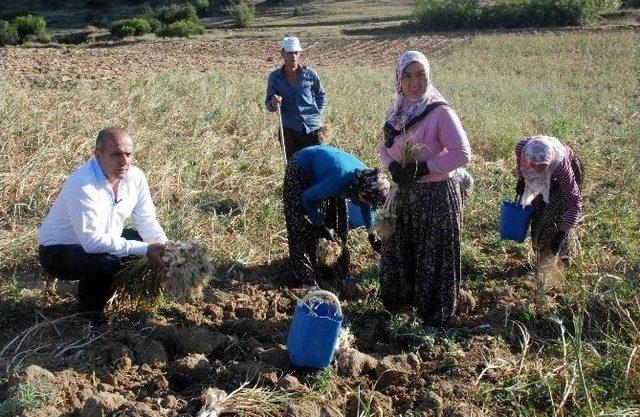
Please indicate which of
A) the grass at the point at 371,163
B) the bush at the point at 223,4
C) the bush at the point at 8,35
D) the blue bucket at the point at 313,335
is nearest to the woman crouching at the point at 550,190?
the grass at the point at 371,163

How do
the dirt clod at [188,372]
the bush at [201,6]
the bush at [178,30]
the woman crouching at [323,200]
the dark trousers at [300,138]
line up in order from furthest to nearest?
1. the bush at [201,6]
2. the bush at [178,30]
3. the dark trousers at [300,138]
4. the woman crouching at [323,200]
5. the dirt clod at [188,372]

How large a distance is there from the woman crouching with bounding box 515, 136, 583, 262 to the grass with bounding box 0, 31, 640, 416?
0.82 feet

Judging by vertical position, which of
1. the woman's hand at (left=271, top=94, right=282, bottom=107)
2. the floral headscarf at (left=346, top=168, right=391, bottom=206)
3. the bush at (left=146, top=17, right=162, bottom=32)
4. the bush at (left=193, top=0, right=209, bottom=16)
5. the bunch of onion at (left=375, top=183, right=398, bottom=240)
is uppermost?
the bush at (left=193, top=0, right=209, bottom=16)

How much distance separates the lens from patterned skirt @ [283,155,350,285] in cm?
400

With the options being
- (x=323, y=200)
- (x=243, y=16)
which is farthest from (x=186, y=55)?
(x=323, y=200)

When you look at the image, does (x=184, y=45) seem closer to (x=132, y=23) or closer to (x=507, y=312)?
(x=132, y=23)

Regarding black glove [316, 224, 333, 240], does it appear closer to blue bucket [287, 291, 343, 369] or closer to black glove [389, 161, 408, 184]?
black glove [389, 161, 408, 184]

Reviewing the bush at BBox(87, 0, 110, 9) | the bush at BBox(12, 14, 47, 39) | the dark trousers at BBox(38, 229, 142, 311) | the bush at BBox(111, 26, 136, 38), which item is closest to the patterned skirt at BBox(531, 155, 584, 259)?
the dark trousers at BBox(38, 229, 142, 311)

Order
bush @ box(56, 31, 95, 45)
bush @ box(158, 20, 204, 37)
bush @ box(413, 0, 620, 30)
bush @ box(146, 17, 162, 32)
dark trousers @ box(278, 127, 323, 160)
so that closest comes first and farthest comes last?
dark trousers @ box(278, 127, 323, 160)
bush @ box(56, 31, 95, 45)
bush @ box(158, 20, 204, 37)
bush @ box(413, 0, 620, 30)
bush @ box(146, 17, 162, 32)

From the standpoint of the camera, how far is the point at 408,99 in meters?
3.34

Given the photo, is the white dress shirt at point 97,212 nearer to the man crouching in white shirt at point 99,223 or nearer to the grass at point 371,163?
the man crouching in white shirt at point 99,223

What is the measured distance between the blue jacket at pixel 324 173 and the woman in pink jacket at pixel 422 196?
27 cm

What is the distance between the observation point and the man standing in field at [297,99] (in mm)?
5469

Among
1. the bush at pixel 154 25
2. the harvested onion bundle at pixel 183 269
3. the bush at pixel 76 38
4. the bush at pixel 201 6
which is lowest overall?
the harvested onion bundle at pixel 183 269
